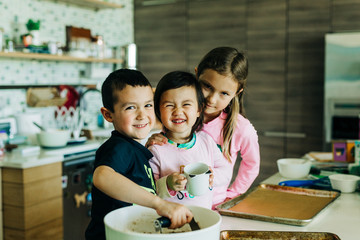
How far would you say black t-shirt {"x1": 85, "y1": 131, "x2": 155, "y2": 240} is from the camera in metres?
1.09

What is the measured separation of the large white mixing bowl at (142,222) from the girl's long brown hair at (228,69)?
2.55 feet

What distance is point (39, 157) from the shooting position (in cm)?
280

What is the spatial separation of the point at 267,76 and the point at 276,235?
3215 mm

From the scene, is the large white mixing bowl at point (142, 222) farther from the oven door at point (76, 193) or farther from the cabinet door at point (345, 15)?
the cabinet door at point (345, 15)

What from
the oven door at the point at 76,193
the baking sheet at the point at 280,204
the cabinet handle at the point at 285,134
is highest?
the baking sheet at the point at 280,204

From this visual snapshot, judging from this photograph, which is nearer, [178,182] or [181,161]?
[178,182]

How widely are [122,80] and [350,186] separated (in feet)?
3.49

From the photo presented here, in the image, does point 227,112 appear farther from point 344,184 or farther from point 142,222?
point 142,222

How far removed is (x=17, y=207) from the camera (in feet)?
8.82

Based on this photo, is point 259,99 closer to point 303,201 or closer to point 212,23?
point 212,23

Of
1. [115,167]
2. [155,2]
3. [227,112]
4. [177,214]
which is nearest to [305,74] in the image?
[155,2]

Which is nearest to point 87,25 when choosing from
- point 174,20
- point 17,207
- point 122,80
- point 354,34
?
point 174,20

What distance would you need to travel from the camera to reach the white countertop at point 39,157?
2639 millimetres

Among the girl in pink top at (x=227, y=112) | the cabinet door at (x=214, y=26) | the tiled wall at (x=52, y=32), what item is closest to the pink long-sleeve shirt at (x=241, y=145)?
the girl in pink top at (x=227, y=112)
